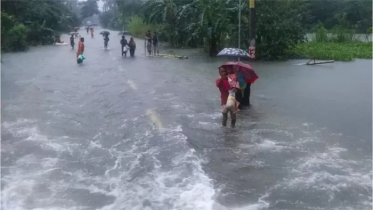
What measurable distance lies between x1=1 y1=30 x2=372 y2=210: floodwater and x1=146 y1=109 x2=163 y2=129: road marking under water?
2cm

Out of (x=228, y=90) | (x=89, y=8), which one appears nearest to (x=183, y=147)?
(x=228, y=90)

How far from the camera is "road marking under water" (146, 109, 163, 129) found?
1104 centimetres

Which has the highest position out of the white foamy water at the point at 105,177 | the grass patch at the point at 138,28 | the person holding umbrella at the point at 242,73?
the grass patch at the point at 138,28

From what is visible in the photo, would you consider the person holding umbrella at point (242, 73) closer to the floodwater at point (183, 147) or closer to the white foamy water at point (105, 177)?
the floodwater at point (183, 147)

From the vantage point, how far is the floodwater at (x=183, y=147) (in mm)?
6773

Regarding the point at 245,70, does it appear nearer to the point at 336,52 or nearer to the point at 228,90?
the point at 228,90

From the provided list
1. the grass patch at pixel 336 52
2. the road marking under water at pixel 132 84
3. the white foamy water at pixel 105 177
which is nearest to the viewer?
the white foamy water at pixel 105 177

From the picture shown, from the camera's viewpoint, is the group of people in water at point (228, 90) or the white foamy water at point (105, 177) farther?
the group of people in water at point (228, 90)

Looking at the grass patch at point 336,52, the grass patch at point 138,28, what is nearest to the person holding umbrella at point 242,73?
the grass patch at point 336,52

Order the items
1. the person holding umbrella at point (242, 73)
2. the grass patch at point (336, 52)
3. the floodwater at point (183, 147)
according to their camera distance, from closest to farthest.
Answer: the floodwater at point (183, 147) < the person holding umbrella at point (242, 73) < the grass patch at point (336, 52)

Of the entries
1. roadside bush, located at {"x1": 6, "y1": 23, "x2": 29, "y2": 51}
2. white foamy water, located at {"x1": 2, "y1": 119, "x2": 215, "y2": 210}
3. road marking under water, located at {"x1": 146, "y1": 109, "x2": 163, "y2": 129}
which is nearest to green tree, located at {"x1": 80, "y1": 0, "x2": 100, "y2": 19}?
roadside bush, located at {"x1": 6, "y1": 23, "x2": 29, "y2": 51}

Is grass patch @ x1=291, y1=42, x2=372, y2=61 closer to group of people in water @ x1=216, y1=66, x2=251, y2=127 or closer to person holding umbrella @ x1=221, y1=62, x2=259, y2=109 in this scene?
person holding umbrella @ x1=221, y1=62, x2=259, y2=109

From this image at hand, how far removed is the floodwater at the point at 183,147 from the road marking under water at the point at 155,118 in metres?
0.02

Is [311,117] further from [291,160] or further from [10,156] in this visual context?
[10,156]
